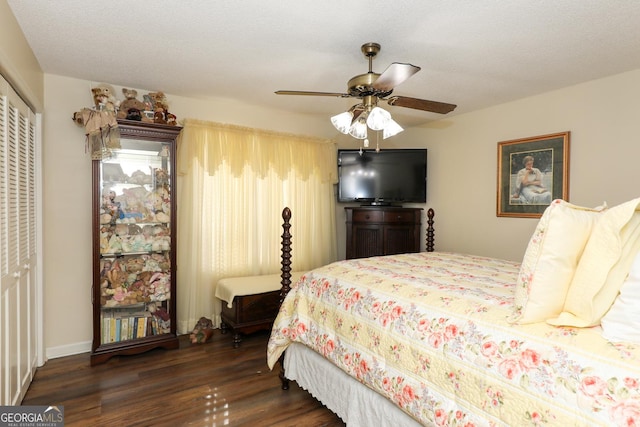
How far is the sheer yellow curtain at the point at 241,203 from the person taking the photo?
12.4 ft

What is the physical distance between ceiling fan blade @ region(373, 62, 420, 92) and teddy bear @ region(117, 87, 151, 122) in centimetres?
211

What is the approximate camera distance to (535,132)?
3.59 m

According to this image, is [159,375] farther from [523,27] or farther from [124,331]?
[523,27]

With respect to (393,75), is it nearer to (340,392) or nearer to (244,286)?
(340,392)

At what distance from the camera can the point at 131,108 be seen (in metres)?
3.16

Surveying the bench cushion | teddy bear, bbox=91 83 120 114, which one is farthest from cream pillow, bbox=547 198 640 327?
teddy bear, bbox=91 83 120 114

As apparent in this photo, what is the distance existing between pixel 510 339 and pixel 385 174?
338 centimetres

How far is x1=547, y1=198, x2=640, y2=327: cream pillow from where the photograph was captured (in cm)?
129

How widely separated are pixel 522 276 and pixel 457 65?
6.41 ft

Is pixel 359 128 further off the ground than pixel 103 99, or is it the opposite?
pixel 103 99

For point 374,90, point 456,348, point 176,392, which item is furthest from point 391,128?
point 176,392

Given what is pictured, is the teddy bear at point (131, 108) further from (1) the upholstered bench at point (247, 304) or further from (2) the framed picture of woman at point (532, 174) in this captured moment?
(2) the framed picture of woman at point (532, 174)

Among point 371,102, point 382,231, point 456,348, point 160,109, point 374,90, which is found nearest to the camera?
point 456,348

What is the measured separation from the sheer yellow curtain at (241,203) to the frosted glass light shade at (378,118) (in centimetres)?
199
